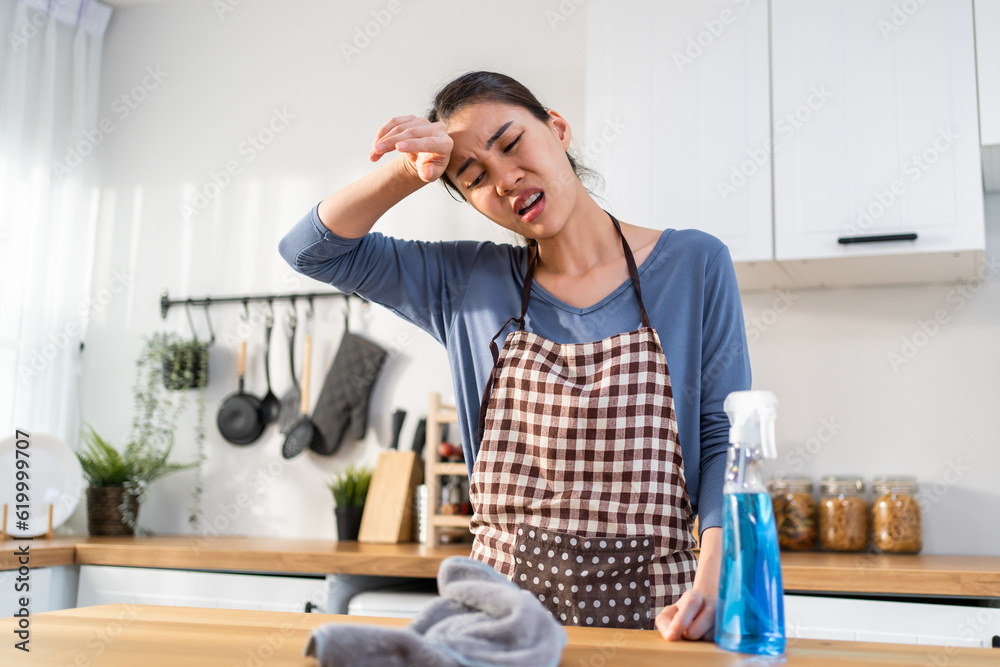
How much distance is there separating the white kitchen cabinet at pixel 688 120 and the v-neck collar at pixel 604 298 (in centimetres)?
104

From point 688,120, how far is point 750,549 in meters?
1.70

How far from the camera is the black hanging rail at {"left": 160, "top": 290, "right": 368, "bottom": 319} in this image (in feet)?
8.95

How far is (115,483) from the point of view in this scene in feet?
8.58

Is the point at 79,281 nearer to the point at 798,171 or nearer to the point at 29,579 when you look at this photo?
the point at 29,579

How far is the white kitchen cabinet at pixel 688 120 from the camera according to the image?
209 centimetres

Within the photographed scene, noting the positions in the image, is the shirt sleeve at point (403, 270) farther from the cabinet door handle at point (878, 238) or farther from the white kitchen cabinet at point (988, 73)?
the white kitchen cabinet at point (988, 73)

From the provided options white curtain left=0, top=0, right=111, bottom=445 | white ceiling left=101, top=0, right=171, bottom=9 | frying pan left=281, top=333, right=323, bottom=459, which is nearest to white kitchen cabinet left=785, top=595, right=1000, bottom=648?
frying pan left=281, top=333, right=323, bottom=459

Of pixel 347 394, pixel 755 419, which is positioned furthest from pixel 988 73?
pixel 347 394

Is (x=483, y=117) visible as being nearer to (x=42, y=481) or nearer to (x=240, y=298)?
(x=240, y=298)

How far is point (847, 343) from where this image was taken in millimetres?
2244

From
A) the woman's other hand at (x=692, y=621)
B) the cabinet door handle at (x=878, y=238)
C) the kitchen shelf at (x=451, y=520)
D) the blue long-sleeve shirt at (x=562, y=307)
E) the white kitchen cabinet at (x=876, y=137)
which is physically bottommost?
the kitchen shelf at (x=451, y=520)

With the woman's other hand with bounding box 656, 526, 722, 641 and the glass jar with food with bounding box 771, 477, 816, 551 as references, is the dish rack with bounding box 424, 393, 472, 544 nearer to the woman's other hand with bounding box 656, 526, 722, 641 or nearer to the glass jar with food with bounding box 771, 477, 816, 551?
the glass jar with food with bounding box 771, 477, 816, 551

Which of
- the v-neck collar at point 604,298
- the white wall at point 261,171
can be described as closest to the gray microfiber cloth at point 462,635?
the v-neck collar at point 604,298

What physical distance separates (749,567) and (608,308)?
0.49 metres
